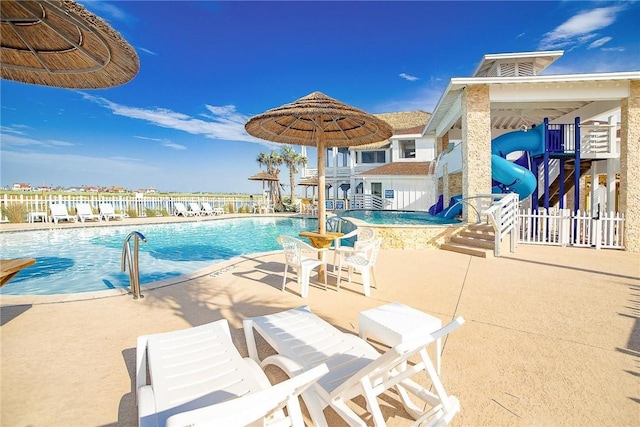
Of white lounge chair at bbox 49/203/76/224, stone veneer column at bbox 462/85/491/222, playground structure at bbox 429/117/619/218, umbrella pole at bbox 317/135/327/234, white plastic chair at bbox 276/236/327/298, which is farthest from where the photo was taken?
white lounge chair at bbox 49/203/76/224

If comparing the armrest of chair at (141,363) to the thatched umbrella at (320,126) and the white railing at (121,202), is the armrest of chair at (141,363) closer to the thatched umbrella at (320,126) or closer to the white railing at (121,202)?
the thatched umbrella at (320,126)

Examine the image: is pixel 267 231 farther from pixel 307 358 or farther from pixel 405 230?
pixel 307 358

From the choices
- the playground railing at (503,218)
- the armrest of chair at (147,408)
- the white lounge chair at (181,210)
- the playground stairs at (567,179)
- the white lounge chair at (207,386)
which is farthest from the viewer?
the white lounge chair at (181,210)

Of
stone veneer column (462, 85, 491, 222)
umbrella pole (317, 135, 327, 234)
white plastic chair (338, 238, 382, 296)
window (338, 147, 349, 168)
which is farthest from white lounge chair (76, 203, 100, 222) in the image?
window (338, 147, 349, 168)

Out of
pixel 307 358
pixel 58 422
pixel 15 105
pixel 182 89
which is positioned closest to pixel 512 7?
pixel 307 358

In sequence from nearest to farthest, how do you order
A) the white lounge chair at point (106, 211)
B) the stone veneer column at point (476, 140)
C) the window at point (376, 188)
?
1. the stone veneer column at point (476, 140)
2. the white lounge chair at point (106, 211)
3. the window at point (376, 188)

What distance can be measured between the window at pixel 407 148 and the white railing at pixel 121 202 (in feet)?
46.6

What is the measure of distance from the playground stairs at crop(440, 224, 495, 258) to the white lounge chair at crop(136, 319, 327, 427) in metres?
7.15

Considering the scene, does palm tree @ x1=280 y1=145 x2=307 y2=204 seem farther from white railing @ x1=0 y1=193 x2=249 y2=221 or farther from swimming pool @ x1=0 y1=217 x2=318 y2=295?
swimming pool @ x1=0 y1=217 x2=318 y2=295

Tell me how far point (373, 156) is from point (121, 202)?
67.6 feet

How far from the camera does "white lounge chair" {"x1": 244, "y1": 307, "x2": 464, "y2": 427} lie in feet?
5.24

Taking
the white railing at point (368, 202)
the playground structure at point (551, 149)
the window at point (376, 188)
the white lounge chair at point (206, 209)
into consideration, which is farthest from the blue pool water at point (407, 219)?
the white lounge chair at point (206, 209)

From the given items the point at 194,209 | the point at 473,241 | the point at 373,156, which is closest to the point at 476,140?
the point at 473,241

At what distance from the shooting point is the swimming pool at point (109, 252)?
6.33m
